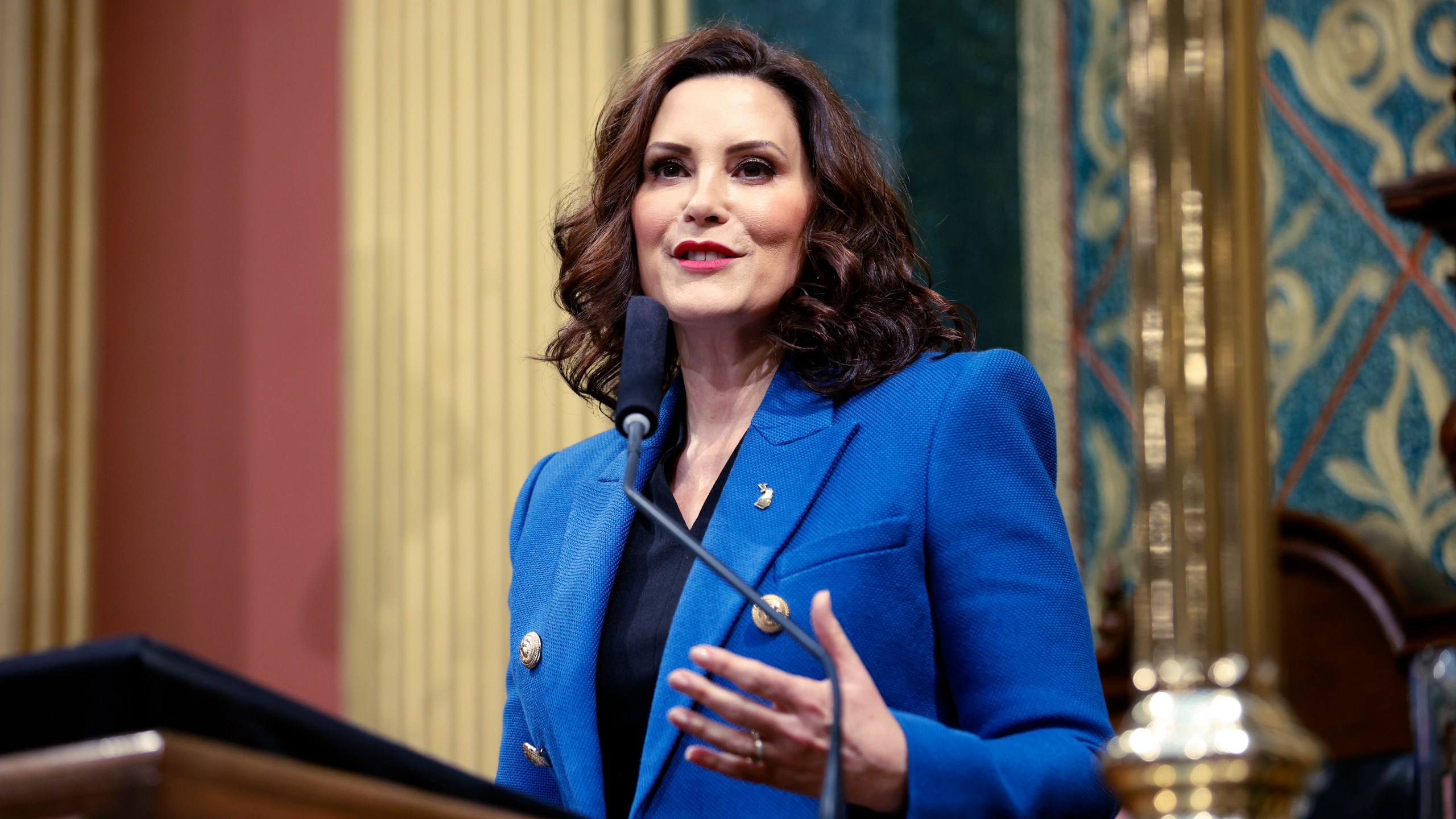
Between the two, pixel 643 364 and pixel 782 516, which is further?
pixel 782 516

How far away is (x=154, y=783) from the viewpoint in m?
0.58

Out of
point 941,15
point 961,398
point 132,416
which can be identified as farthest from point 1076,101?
point 132,416

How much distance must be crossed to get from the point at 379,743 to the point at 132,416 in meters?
3.10

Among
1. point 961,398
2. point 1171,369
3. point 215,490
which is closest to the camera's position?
point 1171,369

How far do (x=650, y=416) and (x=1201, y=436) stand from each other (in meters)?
0.59

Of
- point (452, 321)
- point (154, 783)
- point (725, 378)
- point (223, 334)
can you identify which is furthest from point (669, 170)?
point (223, 334)

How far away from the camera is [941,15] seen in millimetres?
Result: 3131

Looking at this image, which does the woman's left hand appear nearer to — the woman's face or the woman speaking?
the woman speaking

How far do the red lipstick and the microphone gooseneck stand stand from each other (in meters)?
0.51

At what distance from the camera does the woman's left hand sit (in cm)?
103

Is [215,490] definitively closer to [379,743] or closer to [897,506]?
[897,506]

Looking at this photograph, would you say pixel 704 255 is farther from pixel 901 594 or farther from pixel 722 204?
pixel 901 594

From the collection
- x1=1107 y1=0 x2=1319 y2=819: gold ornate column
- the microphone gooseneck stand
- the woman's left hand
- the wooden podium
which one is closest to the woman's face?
the microphone gooseneck stand

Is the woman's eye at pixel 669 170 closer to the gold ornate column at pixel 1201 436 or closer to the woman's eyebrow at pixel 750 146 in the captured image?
the woman's eyebrow at pixel 750 146
